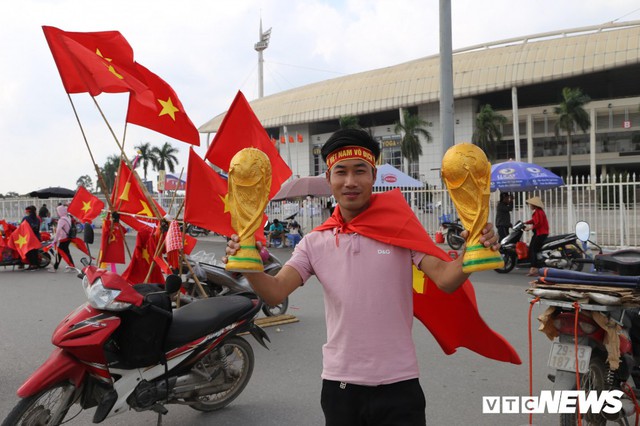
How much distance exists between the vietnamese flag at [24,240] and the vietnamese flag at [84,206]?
11.3ft

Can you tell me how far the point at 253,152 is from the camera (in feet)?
5.78

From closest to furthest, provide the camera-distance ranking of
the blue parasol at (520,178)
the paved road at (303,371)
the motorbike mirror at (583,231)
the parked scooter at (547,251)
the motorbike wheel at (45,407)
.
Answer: the motorbike wheel at (45,407) < the paved road at (303,371) < the motorbike mirror at (583,231) < the parked scooter at (547,251) < the blue parasol at (520,178)

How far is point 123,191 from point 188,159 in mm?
2479

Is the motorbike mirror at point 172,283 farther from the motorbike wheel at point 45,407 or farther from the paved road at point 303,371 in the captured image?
the paved road at point 303,371

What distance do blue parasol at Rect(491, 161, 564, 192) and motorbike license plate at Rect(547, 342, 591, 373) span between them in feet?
28.6

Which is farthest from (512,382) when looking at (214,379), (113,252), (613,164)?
(613,164)

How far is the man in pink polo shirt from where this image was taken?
1892mm

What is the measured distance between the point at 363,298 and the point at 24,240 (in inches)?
476

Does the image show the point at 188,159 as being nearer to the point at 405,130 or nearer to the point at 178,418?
the point at 178,418

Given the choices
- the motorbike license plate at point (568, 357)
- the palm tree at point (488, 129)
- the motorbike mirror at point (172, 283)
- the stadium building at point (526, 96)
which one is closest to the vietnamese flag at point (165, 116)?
the motorbike mirror at point (172, 283)

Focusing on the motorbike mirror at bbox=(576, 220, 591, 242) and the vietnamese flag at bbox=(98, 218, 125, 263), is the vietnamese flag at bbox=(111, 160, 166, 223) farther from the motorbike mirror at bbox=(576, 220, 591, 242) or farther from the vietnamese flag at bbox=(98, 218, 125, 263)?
the motorbike mirror at bbox=(576, 220, 591, 242)

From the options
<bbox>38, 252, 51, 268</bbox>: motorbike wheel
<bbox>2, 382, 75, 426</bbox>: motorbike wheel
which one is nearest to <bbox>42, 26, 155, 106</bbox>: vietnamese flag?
<bbox>2, 382, 75, 426</bbox>: motorbike wheel

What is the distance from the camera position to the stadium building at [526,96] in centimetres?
4031

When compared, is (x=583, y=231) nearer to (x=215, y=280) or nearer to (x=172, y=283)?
(x=215, y=280)
